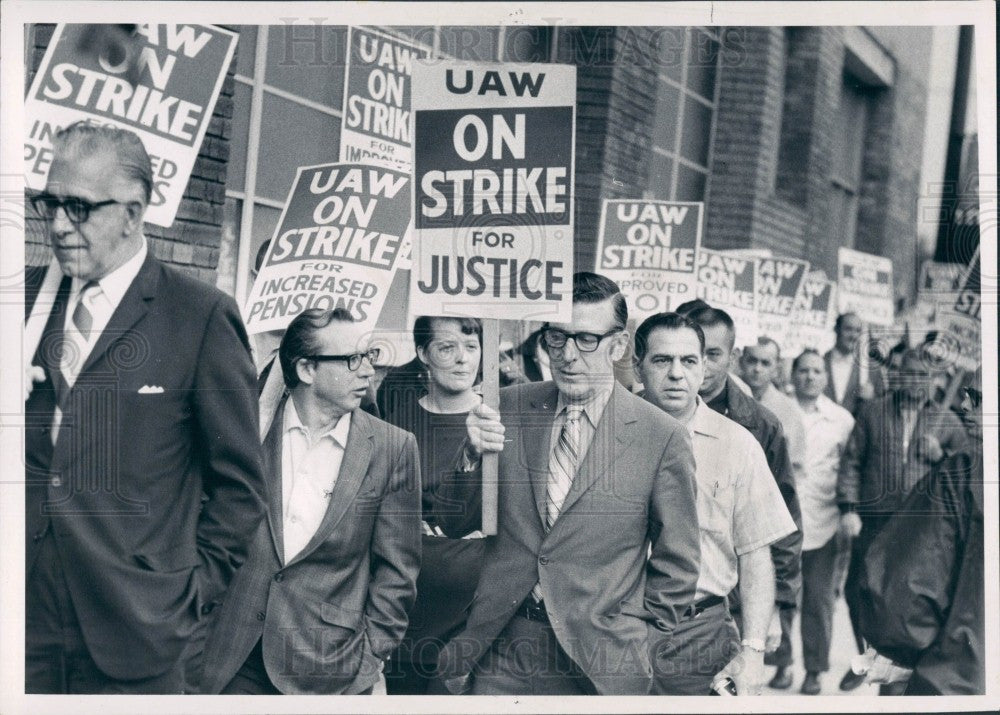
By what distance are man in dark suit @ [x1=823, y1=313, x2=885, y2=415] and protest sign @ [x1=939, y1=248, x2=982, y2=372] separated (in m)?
0.34

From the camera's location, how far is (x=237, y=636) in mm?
4629

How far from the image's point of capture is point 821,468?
4.96 metres

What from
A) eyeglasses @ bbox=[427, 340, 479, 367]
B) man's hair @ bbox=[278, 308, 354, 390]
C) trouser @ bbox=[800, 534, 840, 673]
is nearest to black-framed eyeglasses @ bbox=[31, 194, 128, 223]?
man's hair @ bbox=[278, 308, 354, 390]

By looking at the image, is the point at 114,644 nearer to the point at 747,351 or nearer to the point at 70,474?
the point at 70,474

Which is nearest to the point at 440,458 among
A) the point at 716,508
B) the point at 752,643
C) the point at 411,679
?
the point at 411,679

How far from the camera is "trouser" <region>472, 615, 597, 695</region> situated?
474 cm

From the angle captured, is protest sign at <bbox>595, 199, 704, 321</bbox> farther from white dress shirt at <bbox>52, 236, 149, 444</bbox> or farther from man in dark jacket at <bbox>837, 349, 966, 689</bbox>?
white dress shirt at <bbox>52, 236, 149, 444</bbox>

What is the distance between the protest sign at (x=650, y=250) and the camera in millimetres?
4762

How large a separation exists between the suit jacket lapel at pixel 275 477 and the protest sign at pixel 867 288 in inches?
92.2

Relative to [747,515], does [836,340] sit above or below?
above

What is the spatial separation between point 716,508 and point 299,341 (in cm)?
180

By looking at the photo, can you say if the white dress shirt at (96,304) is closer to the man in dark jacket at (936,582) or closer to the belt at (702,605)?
the belt at (702,605)

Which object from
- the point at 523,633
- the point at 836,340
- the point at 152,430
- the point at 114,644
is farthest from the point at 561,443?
the point at 114,644

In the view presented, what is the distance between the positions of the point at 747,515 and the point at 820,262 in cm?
111
